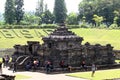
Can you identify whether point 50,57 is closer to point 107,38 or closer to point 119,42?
point 119,42

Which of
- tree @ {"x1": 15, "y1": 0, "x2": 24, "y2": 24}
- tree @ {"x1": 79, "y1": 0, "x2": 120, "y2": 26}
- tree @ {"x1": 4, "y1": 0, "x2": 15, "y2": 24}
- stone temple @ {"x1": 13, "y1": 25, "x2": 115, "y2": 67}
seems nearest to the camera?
stone temple @ {"x1": 13, "y1": 25, "x2": 115, "y2": 67}

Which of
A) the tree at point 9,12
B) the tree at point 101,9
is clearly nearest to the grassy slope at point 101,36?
the tree at point 9,12

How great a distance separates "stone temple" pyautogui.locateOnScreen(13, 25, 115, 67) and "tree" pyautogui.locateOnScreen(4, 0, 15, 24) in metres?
53.0

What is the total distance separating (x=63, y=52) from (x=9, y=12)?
59.3 m

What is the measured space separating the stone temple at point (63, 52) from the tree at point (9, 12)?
52950 mm

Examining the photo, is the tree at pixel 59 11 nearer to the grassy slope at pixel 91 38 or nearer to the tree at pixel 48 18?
the tree at pixel 48 18

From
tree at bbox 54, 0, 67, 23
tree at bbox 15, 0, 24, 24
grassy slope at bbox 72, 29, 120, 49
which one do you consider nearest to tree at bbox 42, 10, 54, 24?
tree at bbox 54, 0, 67, 23

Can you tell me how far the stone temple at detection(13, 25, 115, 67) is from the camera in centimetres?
3881

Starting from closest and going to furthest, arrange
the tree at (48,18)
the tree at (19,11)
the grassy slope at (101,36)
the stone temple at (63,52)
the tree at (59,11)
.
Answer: the stone temple at (63,52), the grassy slope at (101,36), the tree at (19,11), the tree at (59,11), the tree at (48,18)

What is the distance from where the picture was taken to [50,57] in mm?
38531

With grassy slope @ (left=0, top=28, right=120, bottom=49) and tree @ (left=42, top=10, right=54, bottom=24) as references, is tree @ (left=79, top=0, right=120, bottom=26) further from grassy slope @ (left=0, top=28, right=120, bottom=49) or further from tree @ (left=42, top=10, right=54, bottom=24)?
grassy slope @ (left=0, top=28, right=120, bottom=49)

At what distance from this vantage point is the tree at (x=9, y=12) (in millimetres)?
94875

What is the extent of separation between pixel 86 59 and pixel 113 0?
247ft

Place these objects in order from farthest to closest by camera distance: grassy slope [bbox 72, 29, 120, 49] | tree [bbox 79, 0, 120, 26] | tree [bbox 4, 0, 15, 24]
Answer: tree [bbox 79, 0, 120, 26]
tree [bbox 4, 0, 15, 24]
grassy slope [bbox 72, 29, 120, 49]
